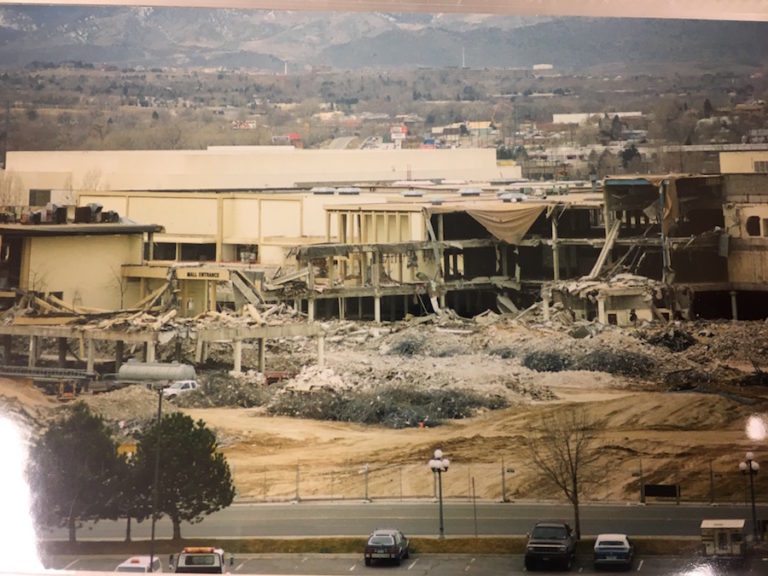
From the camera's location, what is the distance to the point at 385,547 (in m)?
6.35

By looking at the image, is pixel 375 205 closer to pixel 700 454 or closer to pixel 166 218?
pixel 166 218

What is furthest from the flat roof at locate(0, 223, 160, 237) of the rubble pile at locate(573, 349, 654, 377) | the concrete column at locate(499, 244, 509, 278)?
the rubble pile at locate(573, 349, 654, 377)

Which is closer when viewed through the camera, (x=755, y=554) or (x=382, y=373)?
(x=755, y=554)

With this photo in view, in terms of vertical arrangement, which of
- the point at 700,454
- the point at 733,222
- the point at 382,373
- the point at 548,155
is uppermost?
the point at 548,155

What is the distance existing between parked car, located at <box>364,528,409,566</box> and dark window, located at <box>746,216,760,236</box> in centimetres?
297

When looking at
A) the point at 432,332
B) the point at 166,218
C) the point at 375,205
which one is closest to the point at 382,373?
the point at 432,332

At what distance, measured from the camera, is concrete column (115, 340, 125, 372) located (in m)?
6.88

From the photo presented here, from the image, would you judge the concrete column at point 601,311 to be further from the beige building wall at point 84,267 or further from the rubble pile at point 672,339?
the beige building wall at point 84,267

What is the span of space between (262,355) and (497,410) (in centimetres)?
151

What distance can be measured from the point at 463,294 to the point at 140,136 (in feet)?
7.54

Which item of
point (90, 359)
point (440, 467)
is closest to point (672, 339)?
point (440, 467)

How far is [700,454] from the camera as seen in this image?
268 inches

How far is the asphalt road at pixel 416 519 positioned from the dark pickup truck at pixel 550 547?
0.12 m

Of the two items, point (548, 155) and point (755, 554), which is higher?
point (548, 155)
